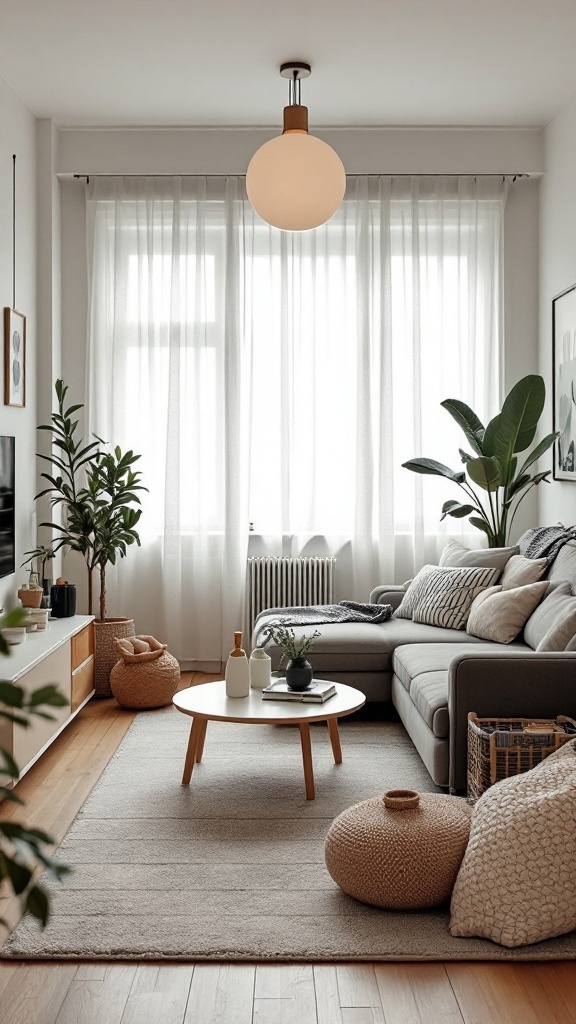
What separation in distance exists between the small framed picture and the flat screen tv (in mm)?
300

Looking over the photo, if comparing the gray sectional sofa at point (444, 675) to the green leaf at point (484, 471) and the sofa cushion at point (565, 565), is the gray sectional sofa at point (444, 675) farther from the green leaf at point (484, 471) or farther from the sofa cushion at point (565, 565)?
the green leaf at point (484, 471)

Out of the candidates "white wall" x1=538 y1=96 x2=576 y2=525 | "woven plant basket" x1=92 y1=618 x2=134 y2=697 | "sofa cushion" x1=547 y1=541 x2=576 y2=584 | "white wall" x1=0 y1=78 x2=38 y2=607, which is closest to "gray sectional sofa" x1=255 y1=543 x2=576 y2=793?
"sofa cushion" x1=547 y1=541 x2=576 y2=584

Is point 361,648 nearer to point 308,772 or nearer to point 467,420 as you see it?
point 308,772

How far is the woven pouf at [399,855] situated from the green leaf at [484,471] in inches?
103

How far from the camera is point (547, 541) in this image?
456 centimetres

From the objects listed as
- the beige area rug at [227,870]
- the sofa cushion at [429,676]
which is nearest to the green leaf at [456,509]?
the sofa cushion at [429,676]

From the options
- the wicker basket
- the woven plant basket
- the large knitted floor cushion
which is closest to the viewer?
the large knitted floor cushion

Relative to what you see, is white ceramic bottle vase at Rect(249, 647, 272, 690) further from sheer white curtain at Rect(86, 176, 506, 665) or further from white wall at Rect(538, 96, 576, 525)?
white wall at Rect(538, 96, 576, 525)

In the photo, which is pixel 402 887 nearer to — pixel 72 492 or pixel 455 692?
pixel 455 692

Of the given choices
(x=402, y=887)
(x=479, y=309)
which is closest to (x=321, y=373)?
(x=479, y=309)

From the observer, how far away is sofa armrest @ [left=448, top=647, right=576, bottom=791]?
10.6 feet

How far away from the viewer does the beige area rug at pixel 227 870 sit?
2.42m

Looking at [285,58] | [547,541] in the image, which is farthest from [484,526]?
[285,58]

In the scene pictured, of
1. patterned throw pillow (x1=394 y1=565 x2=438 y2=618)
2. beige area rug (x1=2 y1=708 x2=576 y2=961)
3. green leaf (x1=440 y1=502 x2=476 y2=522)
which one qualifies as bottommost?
beige area rug (x1=2 y1=708 x2=576 y2=961)
